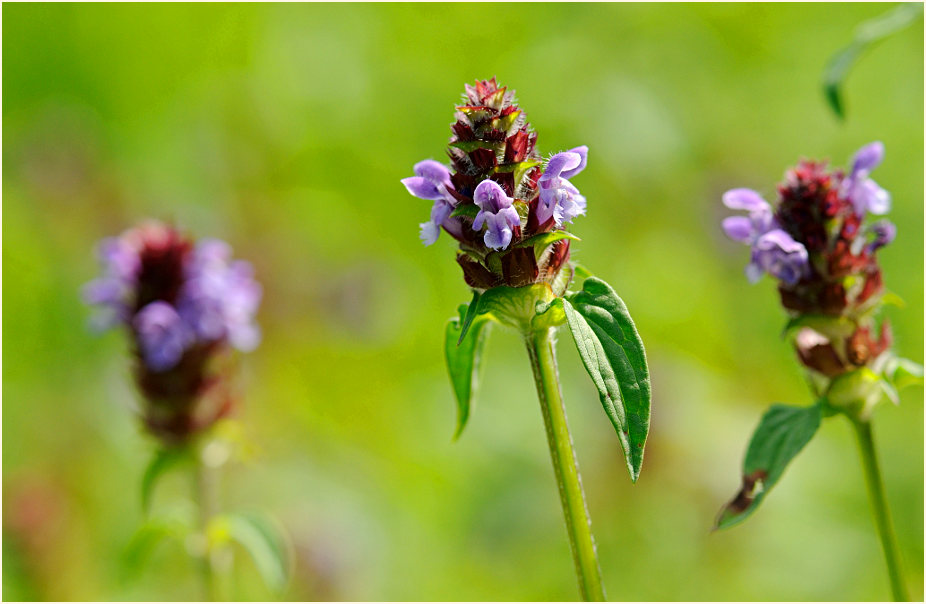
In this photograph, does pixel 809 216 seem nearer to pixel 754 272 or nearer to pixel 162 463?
pixel 754 272

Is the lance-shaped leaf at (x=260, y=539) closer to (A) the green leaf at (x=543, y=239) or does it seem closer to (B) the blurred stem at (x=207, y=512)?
(B) the blurred stem at (x=207, y=512)

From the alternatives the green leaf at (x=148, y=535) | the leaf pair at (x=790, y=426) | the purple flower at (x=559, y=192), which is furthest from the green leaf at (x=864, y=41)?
the green leaf at (x=148, y=535)

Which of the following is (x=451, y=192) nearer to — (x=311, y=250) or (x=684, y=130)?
(x=684, y=130)

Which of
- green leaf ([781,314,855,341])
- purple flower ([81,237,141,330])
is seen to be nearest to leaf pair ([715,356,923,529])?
green leaf ([781,314,855,341])

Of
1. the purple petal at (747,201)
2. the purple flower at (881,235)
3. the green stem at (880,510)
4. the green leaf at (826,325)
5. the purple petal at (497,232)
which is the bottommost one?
the green stem at (880,510)

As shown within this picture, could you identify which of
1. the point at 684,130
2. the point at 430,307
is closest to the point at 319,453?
the point at 430,307

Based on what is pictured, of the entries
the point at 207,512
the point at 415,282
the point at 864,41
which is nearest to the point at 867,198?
the point at 864,41
